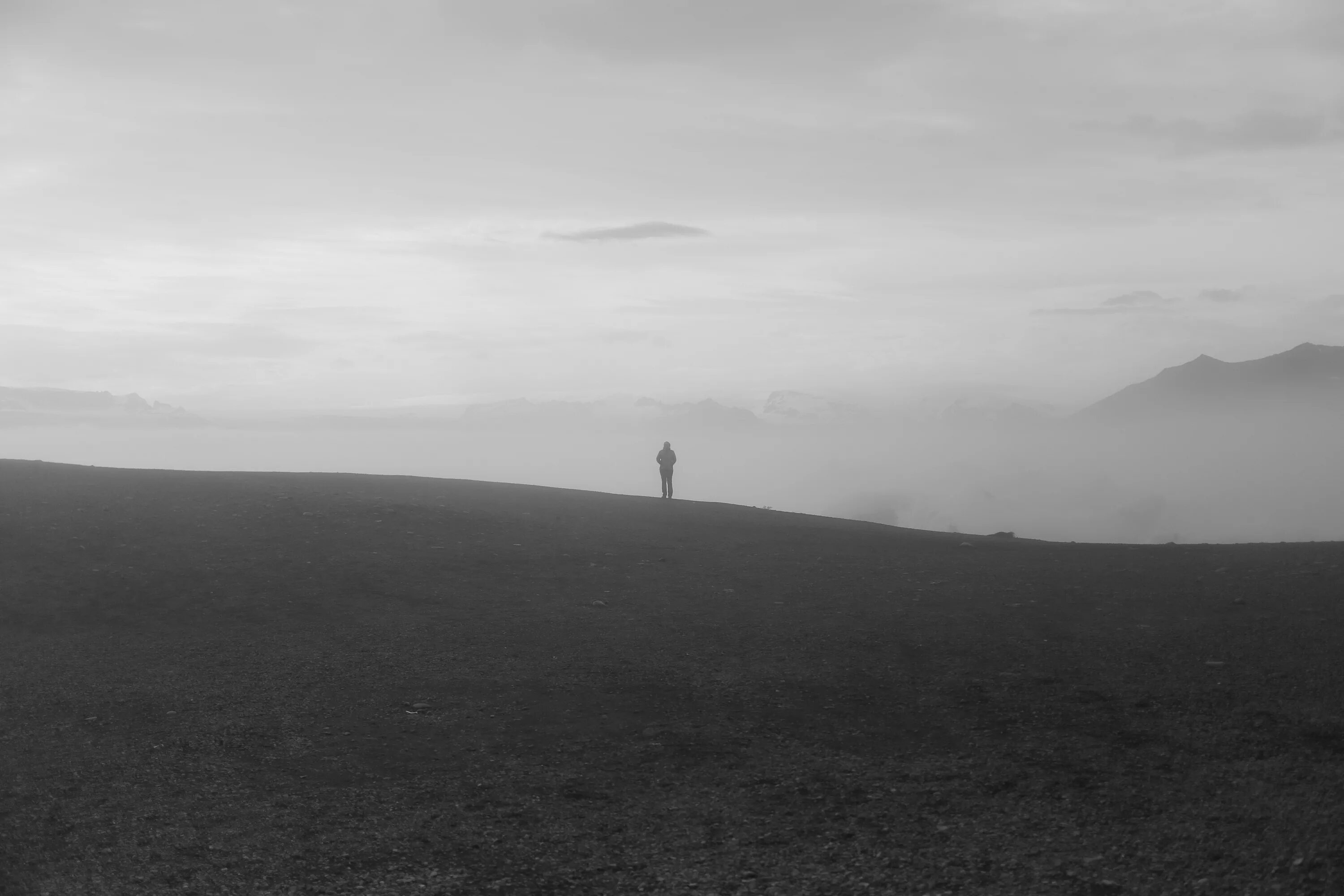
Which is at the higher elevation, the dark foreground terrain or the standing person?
the standing person

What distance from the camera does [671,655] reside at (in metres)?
12.1

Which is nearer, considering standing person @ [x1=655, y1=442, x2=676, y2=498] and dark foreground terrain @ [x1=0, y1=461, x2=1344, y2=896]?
dark foreground terrain @ [x1=0, y1=461, x2=1344, y2=896]

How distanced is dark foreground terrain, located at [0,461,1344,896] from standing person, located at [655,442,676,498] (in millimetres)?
8323

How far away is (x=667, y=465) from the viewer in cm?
2744

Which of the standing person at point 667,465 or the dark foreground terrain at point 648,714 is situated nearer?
the dark foreground terrain at point 648,714

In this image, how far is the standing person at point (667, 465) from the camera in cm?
2711

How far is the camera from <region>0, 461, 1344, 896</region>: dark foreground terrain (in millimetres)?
6809

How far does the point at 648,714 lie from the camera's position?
10086 millimetres

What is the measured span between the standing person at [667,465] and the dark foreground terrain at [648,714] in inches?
328

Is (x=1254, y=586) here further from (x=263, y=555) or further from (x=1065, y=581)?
(x=263, y=555)

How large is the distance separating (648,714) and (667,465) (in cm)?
1749

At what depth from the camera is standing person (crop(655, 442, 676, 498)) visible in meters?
27.1

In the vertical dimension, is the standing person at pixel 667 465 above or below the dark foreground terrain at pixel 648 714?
above

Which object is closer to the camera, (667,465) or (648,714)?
(648,714)
